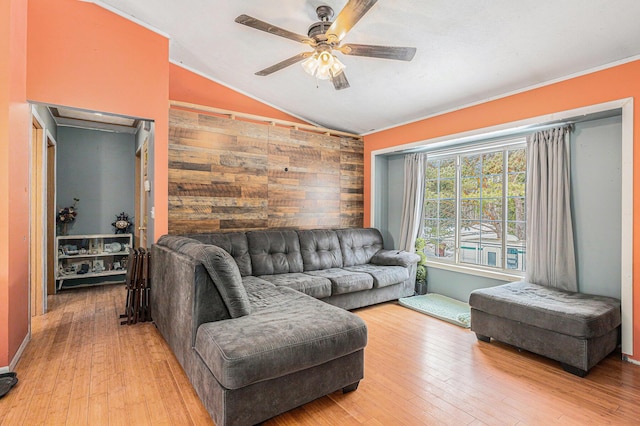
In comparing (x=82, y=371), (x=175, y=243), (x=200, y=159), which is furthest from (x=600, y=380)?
(x=200, y=159)

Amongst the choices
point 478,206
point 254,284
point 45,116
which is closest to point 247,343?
point 254,284

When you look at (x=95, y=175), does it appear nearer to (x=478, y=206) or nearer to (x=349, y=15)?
(x=349, y=15)

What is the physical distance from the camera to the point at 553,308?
2.62 metres

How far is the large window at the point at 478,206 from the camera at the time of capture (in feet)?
12.6

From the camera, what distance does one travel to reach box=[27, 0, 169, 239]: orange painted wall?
2.93m

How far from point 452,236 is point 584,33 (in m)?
2.72

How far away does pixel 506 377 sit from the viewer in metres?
2.46

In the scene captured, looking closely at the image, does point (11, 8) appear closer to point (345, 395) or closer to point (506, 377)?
point (345, 395)

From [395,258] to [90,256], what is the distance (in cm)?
488

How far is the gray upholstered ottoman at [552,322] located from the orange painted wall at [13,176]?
402cm

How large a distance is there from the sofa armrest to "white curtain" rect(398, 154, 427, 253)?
28 centimetres

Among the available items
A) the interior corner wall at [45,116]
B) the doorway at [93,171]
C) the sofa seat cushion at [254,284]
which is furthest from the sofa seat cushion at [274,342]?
the doorway at [93,171]

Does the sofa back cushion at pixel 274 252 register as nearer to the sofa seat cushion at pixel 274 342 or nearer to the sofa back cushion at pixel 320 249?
the sofa back cushion at pixel 320 249

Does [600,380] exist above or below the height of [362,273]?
below
